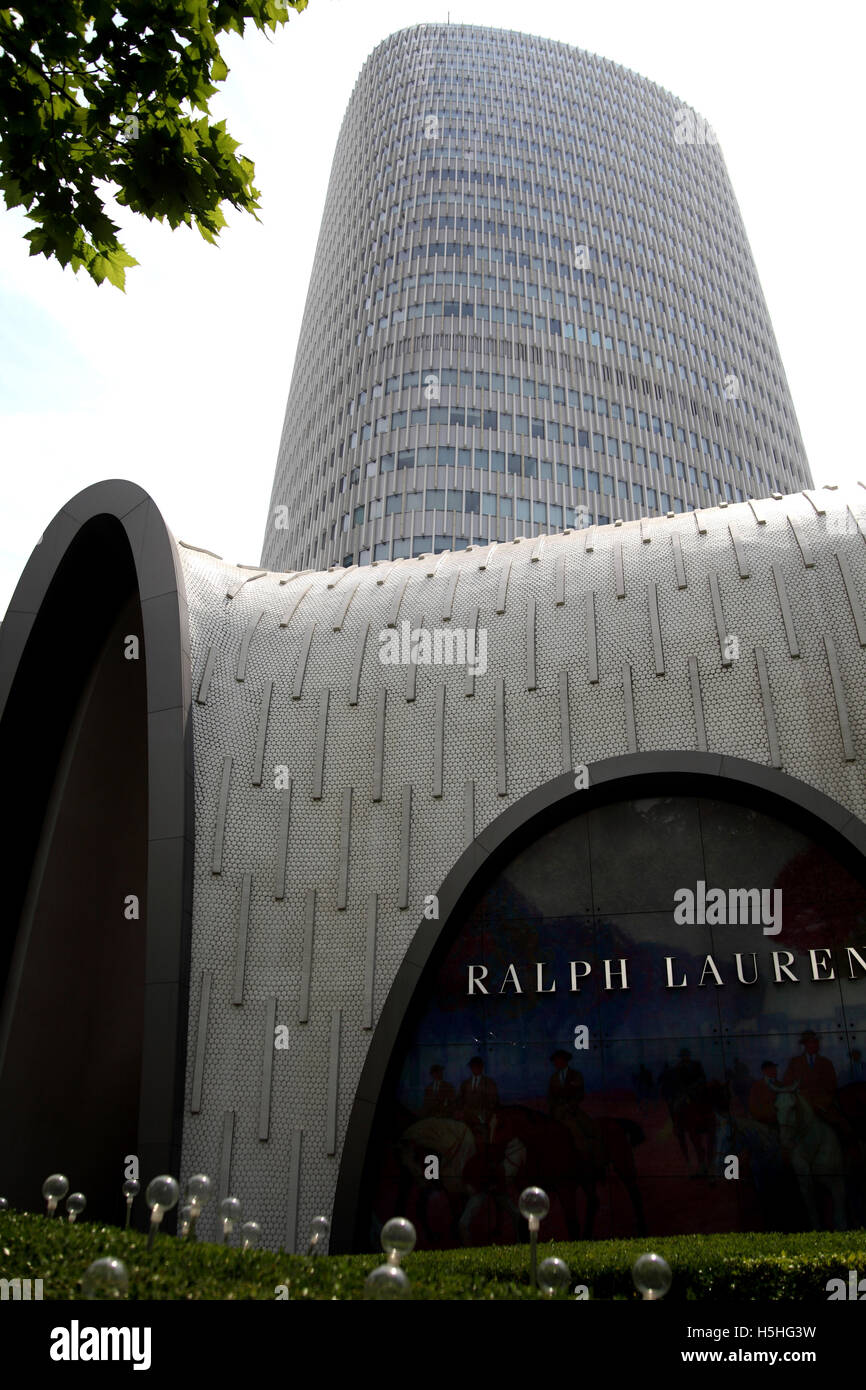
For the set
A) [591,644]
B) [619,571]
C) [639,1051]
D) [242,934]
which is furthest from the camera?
[619,571]

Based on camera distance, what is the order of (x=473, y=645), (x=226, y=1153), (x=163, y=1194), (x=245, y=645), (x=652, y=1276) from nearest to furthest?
(x=652, y=1276) → (x=163, y=1194) → (x=226, y=1153) → (x=473, y=645) → (x=245, y=645)

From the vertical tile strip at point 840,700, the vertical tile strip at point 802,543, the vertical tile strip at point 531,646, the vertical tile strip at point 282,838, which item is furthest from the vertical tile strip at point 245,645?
the vertical tile strip at point 840,700

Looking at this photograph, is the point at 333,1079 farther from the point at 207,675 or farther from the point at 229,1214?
the point at 207,675

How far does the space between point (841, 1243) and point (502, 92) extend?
331 ft

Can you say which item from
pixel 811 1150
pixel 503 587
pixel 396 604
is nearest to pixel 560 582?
pixel 503 587

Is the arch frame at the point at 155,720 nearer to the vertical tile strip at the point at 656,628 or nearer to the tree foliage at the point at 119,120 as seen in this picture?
the vertical tile strip at the point at 656,628

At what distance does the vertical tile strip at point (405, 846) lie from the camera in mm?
15031

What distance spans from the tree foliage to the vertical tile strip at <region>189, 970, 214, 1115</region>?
10.9 metres

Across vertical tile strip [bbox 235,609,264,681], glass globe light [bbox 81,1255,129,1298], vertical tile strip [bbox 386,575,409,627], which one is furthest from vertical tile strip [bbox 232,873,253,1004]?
glass globe light [bbox 81,1255,129,1298]

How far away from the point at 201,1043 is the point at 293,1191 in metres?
2.52

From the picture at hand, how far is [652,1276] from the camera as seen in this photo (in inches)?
187

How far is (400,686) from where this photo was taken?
664 inches
